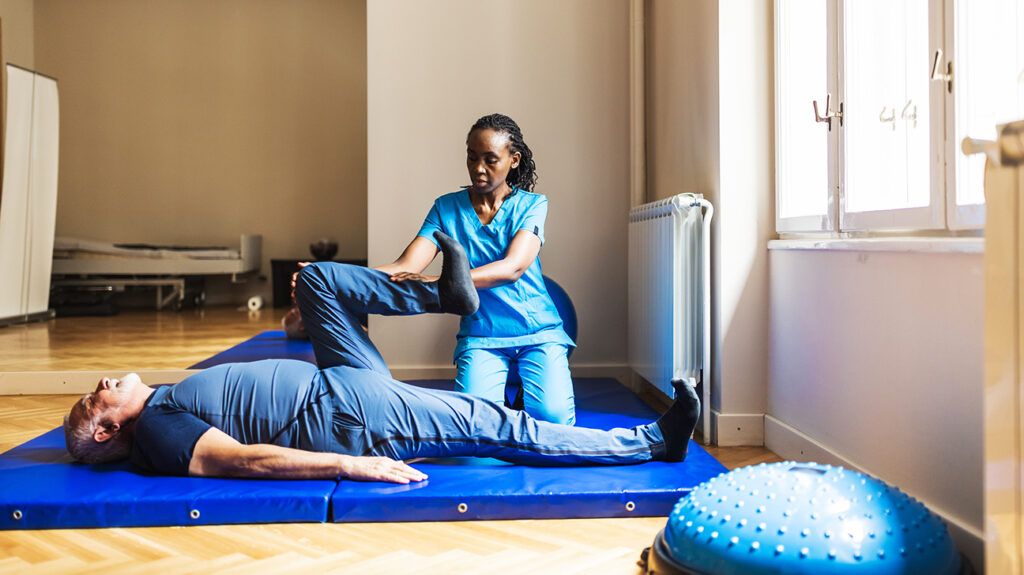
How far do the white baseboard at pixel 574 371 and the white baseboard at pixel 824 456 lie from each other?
1321mm

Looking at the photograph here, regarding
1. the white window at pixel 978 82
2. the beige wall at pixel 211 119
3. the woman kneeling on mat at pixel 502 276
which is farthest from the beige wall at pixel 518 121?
the beige wall at pixel 211 119

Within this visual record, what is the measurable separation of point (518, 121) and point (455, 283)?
1.92m

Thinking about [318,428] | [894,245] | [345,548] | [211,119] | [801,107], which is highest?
[211,119]

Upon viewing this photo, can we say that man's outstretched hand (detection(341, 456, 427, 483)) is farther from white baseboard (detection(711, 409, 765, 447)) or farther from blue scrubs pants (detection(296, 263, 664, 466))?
white baseboard (detection(711, 409, 765, 447))

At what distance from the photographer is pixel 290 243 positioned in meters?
9.36

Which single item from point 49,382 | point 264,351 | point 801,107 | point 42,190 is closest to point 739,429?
point 801,107

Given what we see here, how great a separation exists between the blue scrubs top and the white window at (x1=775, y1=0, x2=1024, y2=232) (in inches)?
32.3

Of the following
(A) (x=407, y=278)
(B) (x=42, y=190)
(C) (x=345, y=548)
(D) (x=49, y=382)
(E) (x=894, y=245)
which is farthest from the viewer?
(B) (x=42, y=190)

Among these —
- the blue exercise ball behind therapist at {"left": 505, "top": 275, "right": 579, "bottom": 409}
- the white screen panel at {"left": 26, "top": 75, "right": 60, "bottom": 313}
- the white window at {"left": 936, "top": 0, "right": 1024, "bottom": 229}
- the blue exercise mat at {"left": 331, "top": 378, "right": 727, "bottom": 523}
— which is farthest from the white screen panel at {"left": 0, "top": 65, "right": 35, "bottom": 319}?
the white window at {"left": 936, "top": 0, "right": 1024, "bottom": 229}

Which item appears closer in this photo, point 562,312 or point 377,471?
point 377,471

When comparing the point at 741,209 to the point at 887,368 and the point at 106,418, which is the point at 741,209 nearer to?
the point at 887,368

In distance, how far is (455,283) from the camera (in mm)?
2539

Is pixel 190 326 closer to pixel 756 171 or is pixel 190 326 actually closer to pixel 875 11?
pixel 756 171

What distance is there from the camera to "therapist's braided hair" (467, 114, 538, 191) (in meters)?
3.12
